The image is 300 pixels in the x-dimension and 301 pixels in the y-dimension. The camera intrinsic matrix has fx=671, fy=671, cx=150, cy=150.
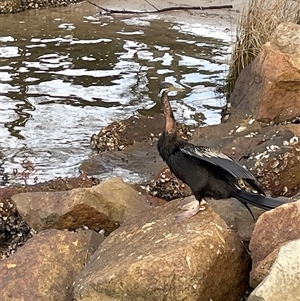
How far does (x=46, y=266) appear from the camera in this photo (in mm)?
3525

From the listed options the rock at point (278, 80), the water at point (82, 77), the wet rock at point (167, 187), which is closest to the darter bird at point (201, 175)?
the wet rock at point (167, 187)

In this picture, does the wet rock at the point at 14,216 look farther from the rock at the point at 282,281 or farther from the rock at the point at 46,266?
the rock at the point at 282,281

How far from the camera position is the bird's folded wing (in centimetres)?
325

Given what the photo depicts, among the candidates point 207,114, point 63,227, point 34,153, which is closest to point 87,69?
point 207,114

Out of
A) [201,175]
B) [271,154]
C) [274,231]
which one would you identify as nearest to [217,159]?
[201,175]

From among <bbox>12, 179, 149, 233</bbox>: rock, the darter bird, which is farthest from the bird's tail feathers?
<bbox>12, 179, 149, 233</bbox>: rock

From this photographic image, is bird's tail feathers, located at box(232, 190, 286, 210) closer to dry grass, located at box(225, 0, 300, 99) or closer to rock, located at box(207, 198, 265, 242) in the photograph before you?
rock, located at box(207, 198, 265, 242)

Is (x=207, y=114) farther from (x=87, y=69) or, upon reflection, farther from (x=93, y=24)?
(x=93, y=24)

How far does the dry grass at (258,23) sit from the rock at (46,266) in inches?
155

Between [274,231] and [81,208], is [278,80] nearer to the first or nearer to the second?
[81,208]

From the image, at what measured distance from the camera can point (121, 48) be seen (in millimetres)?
10344

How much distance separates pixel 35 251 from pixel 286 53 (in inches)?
141

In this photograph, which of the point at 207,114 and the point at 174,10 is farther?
the point at 174,10

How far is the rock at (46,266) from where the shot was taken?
3.42 metres
